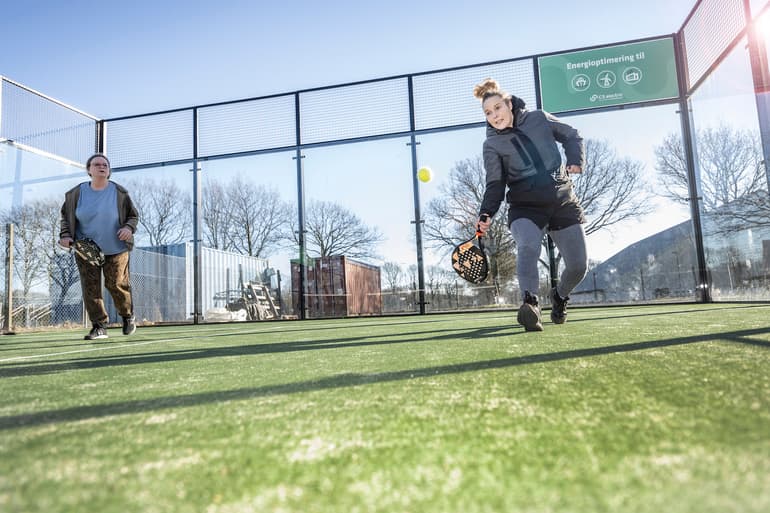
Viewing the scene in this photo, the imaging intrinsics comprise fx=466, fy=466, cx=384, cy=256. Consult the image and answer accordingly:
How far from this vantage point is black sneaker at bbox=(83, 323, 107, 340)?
13.5ft

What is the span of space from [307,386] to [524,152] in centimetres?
221

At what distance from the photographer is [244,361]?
221cm

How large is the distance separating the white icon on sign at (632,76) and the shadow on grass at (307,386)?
850cm

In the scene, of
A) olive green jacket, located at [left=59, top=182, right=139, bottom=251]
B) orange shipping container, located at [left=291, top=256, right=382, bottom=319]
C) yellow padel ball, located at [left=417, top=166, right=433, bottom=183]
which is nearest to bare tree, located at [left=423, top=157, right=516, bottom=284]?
orange shipping container, located at [left=291, top=256, right=382, bottom=319]

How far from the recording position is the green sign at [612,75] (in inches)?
355

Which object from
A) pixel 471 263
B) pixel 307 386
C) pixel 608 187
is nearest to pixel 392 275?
pixel 471 263

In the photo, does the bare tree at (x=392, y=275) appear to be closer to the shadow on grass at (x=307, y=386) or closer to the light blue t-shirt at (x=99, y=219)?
the light blue t-shirt at (x=99, y=219)

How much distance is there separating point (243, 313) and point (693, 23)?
12178 millimetres

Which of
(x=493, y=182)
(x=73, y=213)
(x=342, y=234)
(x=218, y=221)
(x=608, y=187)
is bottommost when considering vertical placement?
(x=493, y=182)

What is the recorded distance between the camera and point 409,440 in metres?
0.81

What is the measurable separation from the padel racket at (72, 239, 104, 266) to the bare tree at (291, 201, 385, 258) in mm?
8924

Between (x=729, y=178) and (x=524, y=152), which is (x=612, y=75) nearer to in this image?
(x=729, y=178)

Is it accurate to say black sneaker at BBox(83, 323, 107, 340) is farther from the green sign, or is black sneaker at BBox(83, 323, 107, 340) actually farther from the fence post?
the green sign

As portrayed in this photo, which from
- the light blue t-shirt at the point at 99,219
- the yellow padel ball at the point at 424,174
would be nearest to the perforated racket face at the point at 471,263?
the light blue t-shirt at the point at 99,219
